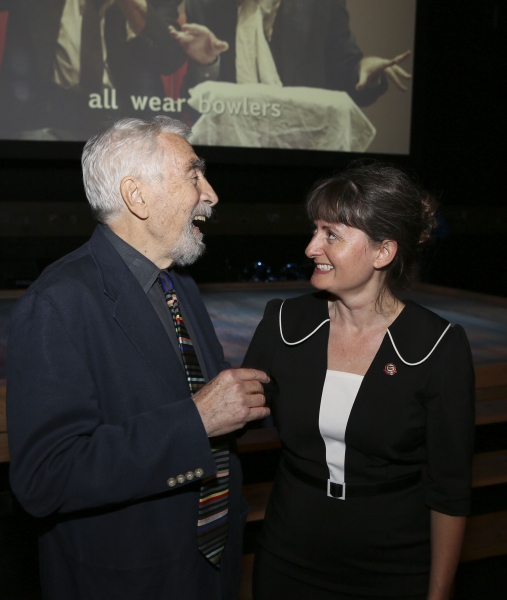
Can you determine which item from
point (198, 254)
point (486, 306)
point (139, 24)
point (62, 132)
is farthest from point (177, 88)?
point (198, 254)

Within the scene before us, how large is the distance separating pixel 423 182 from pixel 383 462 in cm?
509

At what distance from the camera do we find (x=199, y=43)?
5004 millimetres

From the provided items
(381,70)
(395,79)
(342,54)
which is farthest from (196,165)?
Answer: (395,79)

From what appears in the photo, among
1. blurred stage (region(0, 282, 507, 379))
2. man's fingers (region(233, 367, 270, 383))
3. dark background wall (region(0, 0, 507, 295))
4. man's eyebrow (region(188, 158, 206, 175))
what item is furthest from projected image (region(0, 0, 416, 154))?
man's fingers (region(233, 367, 270, 383))

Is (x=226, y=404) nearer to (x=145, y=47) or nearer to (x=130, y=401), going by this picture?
(x=130, y=401)

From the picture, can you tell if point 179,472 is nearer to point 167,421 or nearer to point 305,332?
point 167,421

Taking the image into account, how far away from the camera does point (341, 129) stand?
18.5 feet

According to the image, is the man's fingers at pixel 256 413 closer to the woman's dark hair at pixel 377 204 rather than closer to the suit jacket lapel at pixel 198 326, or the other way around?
the suit jacket lapel at pixel 198 326

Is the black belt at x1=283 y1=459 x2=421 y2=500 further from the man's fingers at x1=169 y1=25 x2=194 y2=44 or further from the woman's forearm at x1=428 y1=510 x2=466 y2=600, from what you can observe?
the man's fingers at x1=169 y1=25 x2=194 y2=44

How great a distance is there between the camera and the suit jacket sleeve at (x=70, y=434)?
1083 millimetres

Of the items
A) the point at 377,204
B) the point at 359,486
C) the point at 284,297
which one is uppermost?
the point at 377,204

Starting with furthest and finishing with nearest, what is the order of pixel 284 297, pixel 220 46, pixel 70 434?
pixel 220 46 → pixel 284 297 → pixel 70 434

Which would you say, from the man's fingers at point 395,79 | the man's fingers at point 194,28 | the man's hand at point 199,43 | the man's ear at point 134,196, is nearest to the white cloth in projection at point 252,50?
the man's hand at point 199,43

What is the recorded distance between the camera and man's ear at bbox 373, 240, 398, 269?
1.49m
